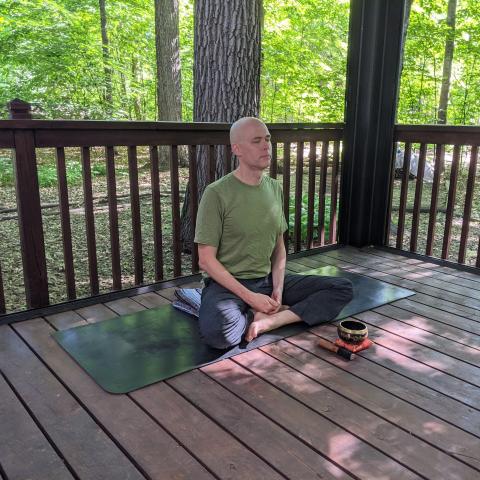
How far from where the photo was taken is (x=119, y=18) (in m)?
10.3

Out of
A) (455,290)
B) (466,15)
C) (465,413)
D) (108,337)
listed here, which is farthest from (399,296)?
(466,15)

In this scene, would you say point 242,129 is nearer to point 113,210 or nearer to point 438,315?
point 113,210

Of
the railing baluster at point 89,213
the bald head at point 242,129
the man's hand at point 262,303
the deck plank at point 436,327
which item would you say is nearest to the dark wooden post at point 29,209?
the railing baluster at point 89,213

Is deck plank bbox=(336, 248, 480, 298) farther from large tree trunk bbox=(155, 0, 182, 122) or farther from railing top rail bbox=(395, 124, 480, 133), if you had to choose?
large tree trunk bbox=(155, 0, 182, 122)

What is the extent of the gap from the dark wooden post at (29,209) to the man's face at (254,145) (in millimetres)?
1080

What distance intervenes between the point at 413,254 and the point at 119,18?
349 inches

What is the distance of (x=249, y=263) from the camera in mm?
2490

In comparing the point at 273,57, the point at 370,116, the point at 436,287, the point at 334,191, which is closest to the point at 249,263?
the point at 436,287

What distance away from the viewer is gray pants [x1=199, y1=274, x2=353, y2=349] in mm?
2234

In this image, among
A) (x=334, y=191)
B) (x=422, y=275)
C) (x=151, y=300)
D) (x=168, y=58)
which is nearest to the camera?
(x=151, y=300)

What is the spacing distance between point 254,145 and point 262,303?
29.7 inches

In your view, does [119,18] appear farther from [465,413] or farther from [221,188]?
[465,413]

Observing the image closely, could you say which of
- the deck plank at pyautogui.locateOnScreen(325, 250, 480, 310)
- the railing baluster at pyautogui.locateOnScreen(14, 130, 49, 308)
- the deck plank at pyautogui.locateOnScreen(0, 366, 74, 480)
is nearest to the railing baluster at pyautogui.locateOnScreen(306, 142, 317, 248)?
the deck plank at pyautogui.locateOnScreen(325, 250, 480, 310)

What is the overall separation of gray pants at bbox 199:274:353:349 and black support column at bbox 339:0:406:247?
5.62 ft
